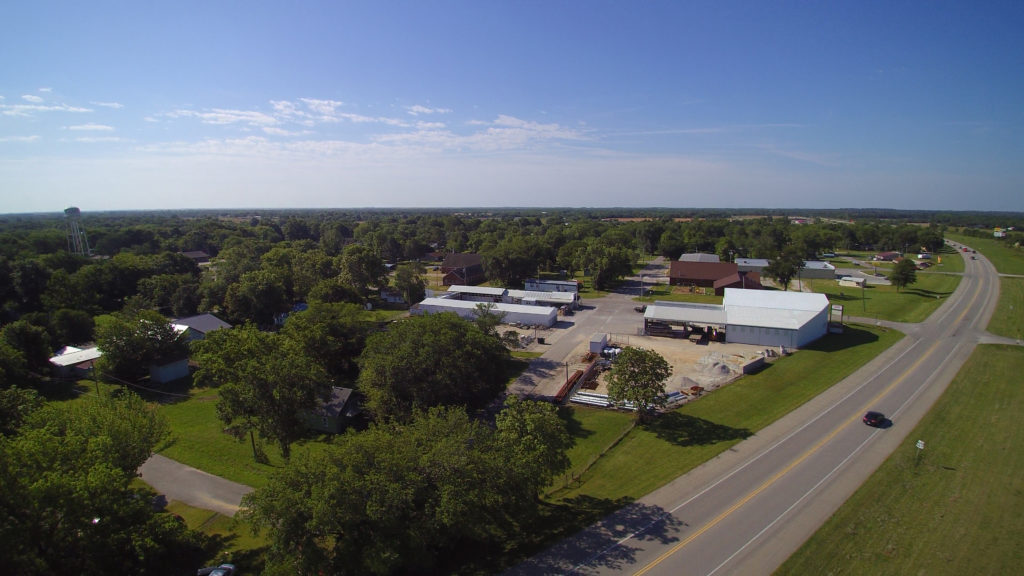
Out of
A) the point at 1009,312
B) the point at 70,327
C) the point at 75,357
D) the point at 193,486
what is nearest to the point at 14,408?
the point at 193,486

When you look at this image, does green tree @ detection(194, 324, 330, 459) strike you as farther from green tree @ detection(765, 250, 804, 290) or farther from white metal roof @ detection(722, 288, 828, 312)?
green tree @ detection(765, 250, 804, 290)

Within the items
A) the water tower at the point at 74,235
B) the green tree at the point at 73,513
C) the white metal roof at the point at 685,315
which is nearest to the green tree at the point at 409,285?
the white metal roof at the point at 685,315

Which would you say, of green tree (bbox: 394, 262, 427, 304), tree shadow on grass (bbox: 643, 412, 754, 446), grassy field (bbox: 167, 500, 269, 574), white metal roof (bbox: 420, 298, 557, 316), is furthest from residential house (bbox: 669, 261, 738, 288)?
grassy field (bbox: 167, 500, 269, 574)

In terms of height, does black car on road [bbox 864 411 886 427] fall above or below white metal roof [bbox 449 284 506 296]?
below

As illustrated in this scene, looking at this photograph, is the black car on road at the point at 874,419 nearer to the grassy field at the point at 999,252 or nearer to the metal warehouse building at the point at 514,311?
the metal warehouse building at the point at 514,311

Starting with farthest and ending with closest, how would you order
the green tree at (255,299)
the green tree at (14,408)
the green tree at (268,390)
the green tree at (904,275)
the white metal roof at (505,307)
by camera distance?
1. the green tree at (904,275)
2. the white metal roof at (505,307)
3. the green tree at (255,299)
4. the green tree at (268,390)
5. the green tree at (14,408)

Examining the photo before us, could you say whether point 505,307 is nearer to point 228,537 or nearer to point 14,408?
point 228,537
